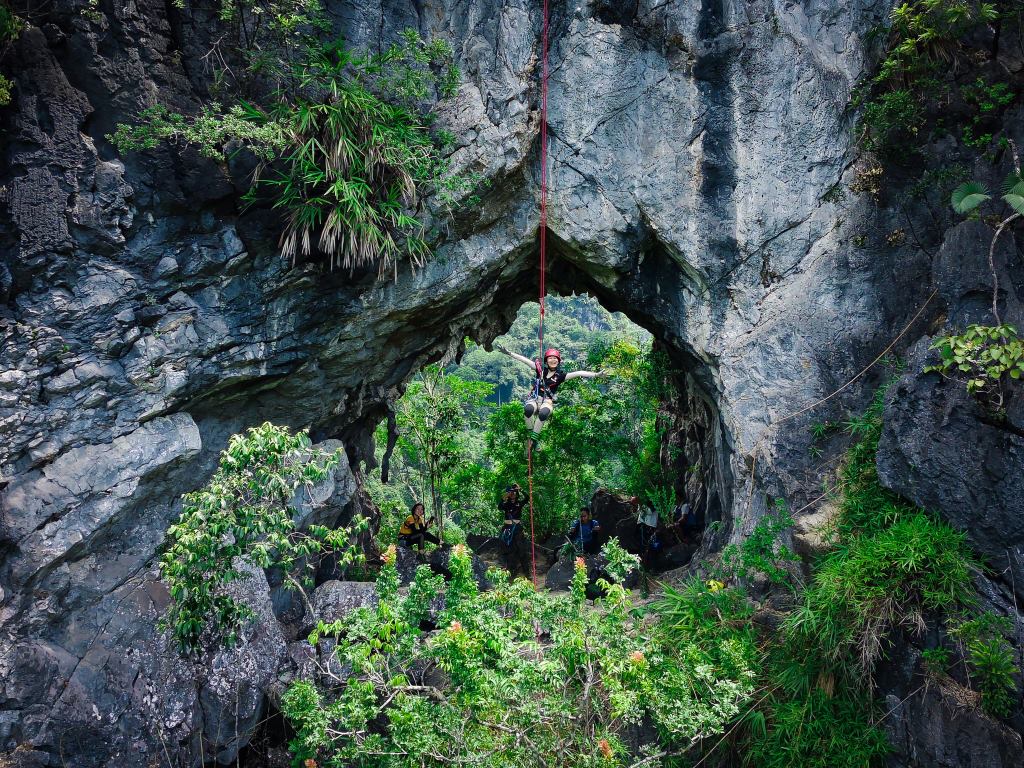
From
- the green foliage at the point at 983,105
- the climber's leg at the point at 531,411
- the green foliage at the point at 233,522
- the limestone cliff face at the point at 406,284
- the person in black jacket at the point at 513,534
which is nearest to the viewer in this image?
the green foliage at the point at 233,522

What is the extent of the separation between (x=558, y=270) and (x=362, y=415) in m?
3.39

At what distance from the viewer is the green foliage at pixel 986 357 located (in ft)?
16.2

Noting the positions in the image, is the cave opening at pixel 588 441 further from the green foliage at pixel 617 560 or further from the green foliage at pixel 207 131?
the green foliage at pixel 617 560

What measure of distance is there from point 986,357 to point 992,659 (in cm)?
217

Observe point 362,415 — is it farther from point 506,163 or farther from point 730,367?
point 730,367

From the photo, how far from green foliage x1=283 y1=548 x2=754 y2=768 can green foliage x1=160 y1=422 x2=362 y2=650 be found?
998 millimetres

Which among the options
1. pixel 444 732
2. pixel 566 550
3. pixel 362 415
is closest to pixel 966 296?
pixel 444 732

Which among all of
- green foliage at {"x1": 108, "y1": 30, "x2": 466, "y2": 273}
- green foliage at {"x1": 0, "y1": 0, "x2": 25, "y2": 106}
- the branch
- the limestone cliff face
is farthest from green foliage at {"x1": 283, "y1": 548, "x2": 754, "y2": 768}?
green foliage at {"x1": 0, "y1": 0, "x2": 25, "y2": 106}

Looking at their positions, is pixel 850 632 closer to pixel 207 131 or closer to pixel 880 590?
pixel 880 590

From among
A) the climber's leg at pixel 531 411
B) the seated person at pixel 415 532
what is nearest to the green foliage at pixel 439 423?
the seated person at pixel 415 532

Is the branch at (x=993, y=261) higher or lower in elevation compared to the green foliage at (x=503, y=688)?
higher

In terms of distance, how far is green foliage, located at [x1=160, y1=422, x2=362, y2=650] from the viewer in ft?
16.7

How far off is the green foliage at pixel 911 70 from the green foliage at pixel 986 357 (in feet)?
7.43

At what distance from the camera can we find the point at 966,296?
5.59 meters
